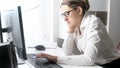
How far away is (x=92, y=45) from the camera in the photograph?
1.43 m

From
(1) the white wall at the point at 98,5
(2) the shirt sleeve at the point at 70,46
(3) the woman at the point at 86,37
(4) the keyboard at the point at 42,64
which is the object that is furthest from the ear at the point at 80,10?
(1) the white wall at the point at 98,5

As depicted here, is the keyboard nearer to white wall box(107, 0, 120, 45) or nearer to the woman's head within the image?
the woman's head

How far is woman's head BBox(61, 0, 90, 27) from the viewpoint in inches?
64.8

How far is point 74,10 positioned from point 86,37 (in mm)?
247

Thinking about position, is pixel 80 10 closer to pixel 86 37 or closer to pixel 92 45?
pixel 86 37

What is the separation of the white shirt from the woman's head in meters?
0.05

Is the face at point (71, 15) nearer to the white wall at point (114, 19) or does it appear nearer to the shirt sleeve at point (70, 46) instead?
the shirt sleeve at point (70, 46)

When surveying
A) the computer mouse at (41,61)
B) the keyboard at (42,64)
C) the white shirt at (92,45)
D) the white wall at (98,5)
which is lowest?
the keyboard at (42,64)

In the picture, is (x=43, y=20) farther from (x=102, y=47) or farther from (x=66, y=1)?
(x=102, y=47)

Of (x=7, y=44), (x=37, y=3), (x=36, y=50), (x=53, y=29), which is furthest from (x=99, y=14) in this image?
(x=7, y=44)

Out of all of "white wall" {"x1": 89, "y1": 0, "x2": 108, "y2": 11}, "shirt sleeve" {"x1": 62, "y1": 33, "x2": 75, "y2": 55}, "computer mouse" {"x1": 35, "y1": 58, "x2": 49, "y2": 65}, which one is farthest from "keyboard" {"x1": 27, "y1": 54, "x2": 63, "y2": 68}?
"white wall" {"x1": 89, "y1": 0, "x2": 108, "y2": 11}

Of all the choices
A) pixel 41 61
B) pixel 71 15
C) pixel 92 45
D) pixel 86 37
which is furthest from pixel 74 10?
pixel 41 61

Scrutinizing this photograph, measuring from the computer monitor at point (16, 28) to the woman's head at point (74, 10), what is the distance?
476 millimetres

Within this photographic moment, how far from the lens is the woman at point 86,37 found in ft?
4.71
